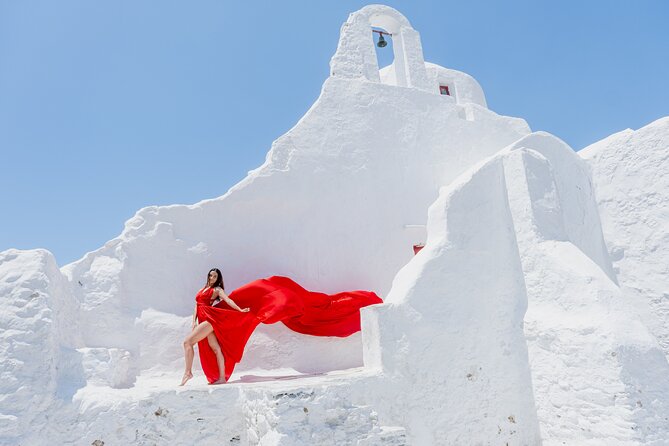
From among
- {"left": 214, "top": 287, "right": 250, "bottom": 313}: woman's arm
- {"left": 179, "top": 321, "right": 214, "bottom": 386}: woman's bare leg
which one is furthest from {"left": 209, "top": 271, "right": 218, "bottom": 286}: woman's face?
{"left": 179, "top": 321, "right": 214, "bottom": 386}: woman's bare leg

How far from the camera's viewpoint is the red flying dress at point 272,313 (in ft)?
17.0

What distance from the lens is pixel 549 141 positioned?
6.71 meters

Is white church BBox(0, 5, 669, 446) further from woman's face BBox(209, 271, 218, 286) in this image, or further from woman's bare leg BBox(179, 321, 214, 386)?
woman's face BBox(209, 271, 218, 286)

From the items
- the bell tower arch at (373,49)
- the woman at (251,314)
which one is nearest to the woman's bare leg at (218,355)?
the woman at (251,314)

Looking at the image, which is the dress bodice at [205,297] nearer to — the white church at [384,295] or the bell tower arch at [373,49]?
the white church at [384,295]

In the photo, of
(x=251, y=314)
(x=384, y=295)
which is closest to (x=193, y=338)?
(x=251, y=314)

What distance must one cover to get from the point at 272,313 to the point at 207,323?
70 cm

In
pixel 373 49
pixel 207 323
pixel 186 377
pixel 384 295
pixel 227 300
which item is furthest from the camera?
pixel 373 49

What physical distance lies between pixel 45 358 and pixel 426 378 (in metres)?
3.50

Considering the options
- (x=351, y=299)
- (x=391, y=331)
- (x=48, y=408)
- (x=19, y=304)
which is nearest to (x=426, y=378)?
(x=391, y=331)

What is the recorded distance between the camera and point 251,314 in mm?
5406

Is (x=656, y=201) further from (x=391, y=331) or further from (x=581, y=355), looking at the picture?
(x=391, y=331)

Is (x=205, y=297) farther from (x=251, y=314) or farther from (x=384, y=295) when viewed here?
(x=384, y=295)

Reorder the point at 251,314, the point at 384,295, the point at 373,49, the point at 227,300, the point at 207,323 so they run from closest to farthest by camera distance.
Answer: the point at 207,323
the point at 227,300
the point at 251,314
the point at 384,295
the point at 373,49
